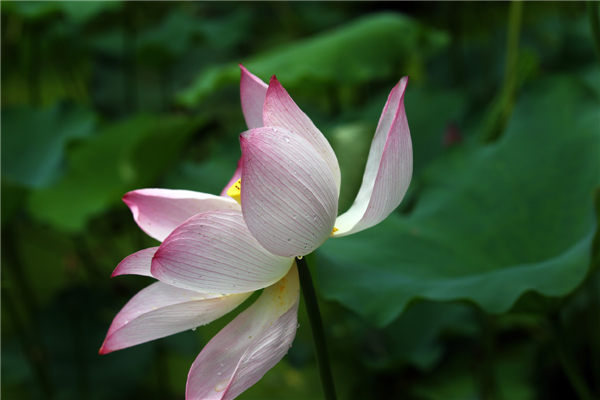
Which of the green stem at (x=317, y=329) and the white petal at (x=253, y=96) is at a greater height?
the white petal at (x=253, y=96)

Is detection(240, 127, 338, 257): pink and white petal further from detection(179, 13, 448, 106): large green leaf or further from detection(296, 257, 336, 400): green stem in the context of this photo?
detection(179, 13, 448, 106): large green leaf

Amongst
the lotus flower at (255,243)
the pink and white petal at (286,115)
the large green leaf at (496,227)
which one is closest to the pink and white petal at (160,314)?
the lotus flower at (255,243)

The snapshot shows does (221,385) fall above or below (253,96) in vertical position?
below

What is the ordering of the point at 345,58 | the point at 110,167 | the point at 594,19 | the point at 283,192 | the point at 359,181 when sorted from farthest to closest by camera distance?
the point at 110,167 < the point at 345,58 < the point at 359,181 < the point at 594,19 < the point at 283,192

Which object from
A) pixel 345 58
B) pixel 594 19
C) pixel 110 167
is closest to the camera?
pixel 594 19

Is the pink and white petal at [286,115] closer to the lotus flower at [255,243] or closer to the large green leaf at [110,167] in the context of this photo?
the lotus flower at [255,243]

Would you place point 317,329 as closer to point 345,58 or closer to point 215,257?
point 215,257

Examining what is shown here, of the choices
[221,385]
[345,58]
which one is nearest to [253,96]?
[221,385]

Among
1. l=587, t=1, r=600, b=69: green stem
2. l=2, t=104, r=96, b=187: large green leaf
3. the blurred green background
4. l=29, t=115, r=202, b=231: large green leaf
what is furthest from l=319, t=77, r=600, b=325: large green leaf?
l=2, t=104, r=96, b=187: large green leaf
